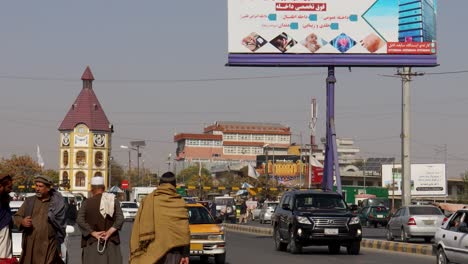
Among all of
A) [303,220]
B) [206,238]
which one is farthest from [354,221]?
[206,238]

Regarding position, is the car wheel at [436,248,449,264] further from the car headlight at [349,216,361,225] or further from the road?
the car headlight at [349,216,361,225]

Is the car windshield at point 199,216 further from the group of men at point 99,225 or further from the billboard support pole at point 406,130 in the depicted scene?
the billboard support pole at point 406,130

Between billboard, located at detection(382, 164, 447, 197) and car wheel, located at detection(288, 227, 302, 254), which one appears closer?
car wheel, located at detection(288, 227, 302, 254)

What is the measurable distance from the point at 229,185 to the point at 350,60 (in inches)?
4886

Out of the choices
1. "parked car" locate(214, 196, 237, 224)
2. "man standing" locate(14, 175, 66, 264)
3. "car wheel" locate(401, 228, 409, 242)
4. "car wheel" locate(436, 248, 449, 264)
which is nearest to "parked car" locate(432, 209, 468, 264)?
"car wheel" locate(436, 248, 449, 264)

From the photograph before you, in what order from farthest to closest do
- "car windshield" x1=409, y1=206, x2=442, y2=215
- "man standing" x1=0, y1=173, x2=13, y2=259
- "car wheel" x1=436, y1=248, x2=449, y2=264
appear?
"car windshield" x1=409, y1=206, x2=442, y2=215
"car wheel" x1=436, y1=248, x2=449, y2=264
"man standing" x1=0, y1=173, x2=13, y2=259

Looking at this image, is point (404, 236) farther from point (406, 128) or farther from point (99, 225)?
point (99, 225)

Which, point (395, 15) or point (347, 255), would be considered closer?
point (347, 255)

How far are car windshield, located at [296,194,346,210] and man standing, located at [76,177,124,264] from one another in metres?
15.8

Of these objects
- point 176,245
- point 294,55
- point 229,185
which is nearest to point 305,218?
point 294,55

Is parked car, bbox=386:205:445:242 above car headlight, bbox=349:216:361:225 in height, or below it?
below

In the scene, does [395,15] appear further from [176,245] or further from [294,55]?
[176,245]

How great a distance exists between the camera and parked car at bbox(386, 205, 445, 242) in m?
34.8

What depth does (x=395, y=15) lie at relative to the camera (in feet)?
136
